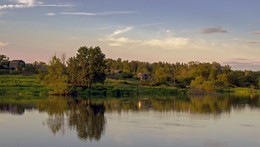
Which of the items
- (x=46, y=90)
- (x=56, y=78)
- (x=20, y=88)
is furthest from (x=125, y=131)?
(x=20, y=88)

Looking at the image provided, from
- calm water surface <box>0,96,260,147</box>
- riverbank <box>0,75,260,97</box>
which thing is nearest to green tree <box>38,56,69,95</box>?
riverbank <box>0,75,260,97</box>

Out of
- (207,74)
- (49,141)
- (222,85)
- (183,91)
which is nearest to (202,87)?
(183,91)

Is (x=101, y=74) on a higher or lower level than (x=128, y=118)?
higher

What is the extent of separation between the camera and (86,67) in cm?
7444

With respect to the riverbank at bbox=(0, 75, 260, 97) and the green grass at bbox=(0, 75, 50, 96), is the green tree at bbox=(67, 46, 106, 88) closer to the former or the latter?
the riverbank at bbox=(0, 75, 260, 97)

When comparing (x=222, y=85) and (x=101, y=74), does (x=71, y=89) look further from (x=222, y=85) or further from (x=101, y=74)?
(x=222, y=85)

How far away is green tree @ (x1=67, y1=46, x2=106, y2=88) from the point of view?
73250 mm

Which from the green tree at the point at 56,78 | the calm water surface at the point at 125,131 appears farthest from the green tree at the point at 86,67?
the calm water surface at the point at 125,131

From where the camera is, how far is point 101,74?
75438mm

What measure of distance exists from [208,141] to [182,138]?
81.4 inches

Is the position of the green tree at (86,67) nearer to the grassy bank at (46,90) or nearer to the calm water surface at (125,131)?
the grassy bank at (46,90)

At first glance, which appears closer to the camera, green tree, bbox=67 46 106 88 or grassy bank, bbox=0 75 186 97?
grassy bank, bbox=0 75 186 97

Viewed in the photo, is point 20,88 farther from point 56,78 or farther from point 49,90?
point 56,78

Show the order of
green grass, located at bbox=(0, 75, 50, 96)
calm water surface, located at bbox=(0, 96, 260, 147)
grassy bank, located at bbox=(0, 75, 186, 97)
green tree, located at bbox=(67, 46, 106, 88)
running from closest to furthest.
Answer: calm water surface, located at bbox=(0, 96, 260, 147)
green grass, located at bbox=(0, 75, 50, 96)
grassy bank, located at bbox=(0, 75, 186, 97)
green tree, located at bbox=(67, 46, 106, 88)
